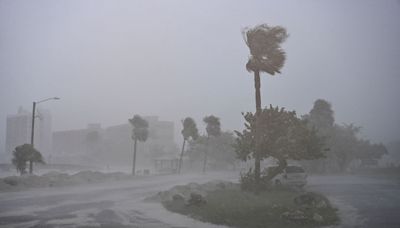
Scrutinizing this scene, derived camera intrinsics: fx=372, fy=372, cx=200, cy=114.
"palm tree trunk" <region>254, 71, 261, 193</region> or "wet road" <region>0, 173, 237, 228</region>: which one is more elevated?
"palm tree trunk" <region>254, 71, 261, 193</region>

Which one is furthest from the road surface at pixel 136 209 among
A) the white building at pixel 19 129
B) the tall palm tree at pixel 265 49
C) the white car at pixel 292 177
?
the white building at pixel 19 129

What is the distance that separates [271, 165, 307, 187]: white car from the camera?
22.5 meters

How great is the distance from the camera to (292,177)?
904 inches

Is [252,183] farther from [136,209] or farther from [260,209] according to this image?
[136,209]

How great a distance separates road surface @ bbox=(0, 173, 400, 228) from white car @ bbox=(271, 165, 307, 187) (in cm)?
77

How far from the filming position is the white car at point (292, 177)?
2248cm

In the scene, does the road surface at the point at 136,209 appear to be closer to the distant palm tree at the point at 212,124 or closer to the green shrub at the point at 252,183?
the green shrub at the point at 252,183

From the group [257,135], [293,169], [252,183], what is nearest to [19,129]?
[252,183]

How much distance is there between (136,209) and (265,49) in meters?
11.1

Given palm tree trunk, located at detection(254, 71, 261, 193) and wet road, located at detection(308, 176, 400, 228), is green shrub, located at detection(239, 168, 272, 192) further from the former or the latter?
wet road, located at detection(308, 176, 400, 228)

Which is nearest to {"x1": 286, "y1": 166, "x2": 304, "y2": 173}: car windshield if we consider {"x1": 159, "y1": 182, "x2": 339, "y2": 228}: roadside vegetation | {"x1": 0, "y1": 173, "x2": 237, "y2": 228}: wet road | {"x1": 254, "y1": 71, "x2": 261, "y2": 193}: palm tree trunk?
{"x1": 159, "y1": 182, "x2": 339, "y2": 228}: roadside vegetation

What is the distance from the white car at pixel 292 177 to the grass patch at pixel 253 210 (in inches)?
110

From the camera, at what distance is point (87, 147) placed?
300ft

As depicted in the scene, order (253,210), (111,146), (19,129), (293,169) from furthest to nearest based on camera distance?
(111,146) < (19,129) < (293,169) < (253,210)
